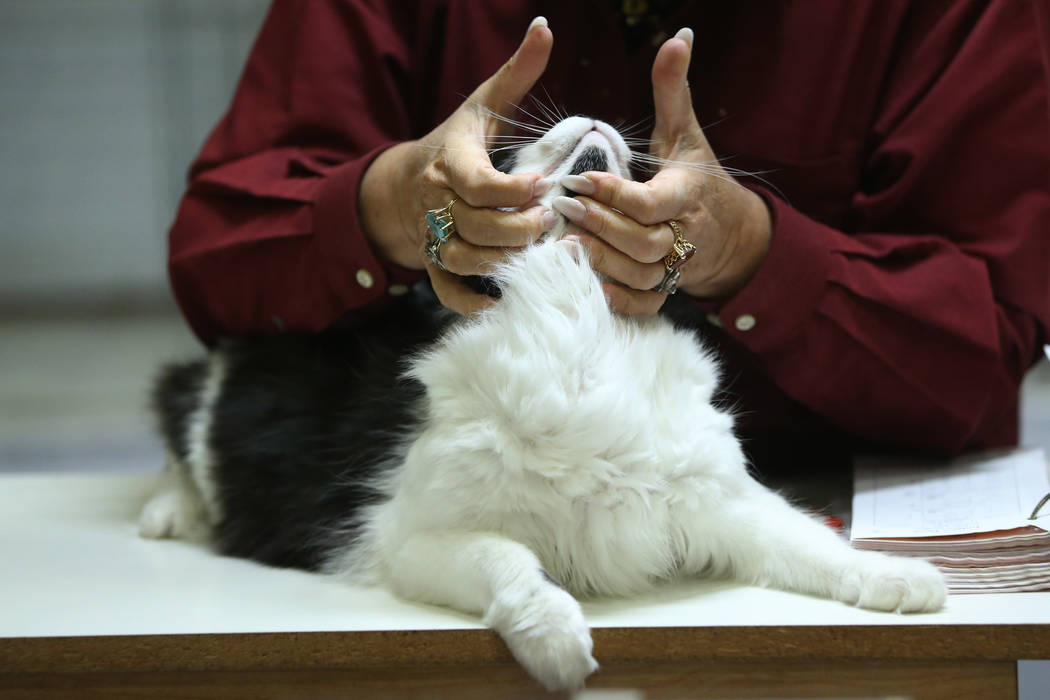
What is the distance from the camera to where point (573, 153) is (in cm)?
109

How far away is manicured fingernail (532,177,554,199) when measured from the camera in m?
0.99

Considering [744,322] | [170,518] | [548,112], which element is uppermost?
[548,112]

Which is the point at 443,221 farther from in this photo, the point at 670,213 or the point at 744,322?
the point at 744,322

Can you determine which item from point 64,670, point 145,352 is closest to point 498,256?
point 64,670

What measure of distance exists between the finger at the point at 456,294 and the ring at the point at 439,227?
0.03 meters

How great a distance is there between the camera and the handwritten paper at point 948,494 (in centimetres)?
108

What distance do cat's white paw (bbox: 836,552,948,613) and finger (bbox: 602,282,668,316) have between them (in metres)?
0.33

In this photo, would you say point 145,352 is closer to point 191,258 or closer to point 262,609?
point 191,258

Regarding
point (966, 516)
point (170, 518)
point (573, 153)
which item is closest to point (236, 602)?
point (170, 518)

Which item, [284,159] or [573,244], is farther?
[284,159]

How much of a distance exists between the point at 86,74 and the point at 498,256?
3.30 m

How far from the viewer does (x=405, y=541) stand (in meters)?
1.04

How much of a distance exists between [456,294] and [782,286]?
383 mm

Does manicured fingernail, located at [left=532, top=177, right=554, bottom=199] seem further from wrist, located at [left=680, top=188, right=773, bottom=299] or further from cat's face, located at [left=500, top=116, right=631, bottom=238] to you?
wrist, located at [left=680, top=188, right=773, bottom=299]
